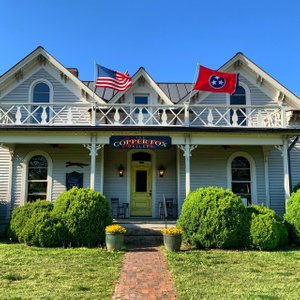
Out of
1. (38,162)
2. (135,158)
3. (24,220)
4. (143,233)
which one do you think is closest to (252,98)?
(135,158)

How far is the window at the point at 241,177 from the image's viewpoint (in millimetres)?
15902

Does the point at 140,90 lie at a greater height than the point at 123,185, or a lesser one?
greater

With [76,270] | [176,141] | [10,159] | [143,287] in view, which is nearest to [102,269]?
[76,270]

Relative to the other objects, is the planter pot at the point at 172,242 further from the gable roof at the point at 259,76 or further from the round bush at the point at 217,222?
the gable roof at the point at 259,76

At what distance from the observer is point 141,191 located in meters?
16.1

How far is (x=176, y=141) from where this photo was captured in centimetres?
1365

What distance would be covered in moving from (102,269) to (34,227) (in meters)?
3.82

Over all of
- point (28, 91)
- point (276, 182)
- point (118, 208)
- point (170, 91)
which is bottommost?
point (118, 208)

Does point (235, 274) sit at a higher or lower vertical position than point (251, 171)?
lower

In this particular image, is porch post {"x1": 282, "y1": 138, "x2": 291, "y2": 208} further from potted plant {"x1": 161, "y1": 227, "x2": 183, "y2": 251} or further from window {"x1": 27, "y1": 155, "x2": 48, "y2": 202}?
window {"x1": 27, "y1": 155, "x2": 48, "y2": 202}

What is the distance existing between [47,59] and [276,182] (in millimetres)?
11796

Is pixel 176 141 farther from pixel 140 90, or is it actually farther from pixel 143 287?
pixel 143 287

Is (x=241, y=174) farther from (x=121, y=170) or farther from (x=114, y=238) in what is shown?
(x=114, y=238)

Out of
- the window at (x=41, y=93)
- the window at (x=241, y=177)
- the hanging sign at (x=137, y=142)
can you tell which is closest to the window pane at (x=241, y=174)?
the window at (x=241, y=177)
